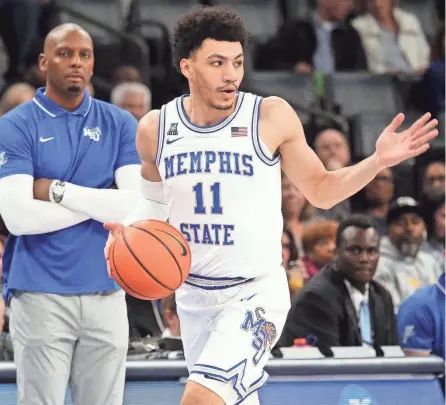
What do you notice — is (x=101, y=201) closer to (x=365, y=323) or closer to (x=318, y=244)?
(x=365, y=323)

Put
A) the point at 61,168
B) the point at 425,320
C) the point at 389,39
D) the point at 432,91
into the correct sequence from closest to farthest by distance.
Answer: the point at 61,168 < the point at 425,320 < the point at 432,91 < the point at 389,39

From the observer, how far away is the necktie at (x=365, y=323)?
646 cm

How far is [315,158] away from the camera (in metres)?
4.38

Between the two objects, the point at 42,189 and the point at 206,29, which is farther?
the point at 42,189

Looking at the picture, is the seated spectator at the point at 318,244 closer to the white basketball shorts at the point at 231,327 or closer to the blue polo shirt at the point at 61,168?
the blue polo shirt at the point at 61,168

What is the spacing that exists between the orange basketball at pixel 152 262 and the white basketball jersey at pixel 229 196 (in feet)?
0.56

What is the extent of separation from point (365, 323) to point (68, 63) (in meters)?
2.65

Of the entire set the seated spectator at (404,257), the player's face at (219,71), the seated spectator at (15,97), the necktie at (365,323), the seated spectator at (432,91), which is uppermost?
the seated spectator at (432,91)

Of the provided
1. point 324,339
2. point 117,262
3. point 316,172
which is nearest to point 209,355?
point 117,262

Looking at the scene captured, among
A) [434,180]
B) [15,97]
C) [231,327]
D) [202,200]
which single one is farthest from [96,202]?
[434,180]

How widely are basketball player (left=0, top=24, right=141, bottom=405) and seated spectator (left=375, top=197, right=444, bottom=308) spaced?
3.44 meters

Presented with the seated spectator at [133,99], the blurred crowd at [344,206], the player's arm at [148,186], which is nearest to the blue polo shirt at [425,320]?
the blurred crowd at [344,206]

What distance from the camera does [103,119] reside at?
4926mm

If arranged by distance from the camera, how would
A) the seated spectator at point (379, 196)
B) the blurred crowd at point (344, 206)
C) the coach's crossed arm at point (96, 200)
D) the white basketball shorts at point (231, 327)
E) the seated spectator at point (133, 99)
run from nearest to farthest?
the white basketball shorts at point (231, 327) < the coach's crossed arm at point (96, 200) < the blurred crowd at point (344, 206) < the seated spectator at point (133, 99) < the seated spectator at point (379, 196)
